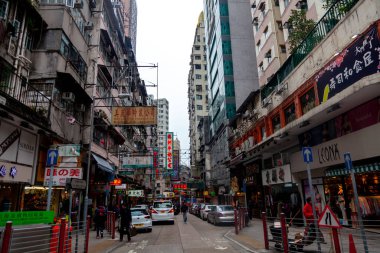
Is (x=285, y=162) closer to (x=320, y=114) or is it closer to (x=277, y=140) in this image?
(x=277, y=140)

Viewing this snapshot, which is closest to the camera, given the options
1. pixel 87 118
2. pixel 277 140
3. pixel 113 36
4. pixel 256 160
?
pixel 277 140

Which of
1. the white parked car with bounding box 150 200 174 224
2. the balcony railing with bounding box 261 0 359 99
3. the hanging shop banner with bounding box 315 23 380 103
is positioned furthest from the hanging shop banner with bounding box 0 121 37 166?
the balcony railing with bounding box 261 0 359 99

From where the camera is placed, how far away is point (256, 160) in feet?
93.7

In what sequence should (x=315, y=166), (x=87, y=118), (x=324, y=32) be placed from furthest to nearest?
(x=87, y=118) → (x=315, y=166) → (x=324, y=32)

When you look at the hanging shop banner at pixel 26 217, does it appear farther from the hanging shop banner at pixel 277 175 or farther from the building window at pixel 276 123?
the building window at pixel 276 123

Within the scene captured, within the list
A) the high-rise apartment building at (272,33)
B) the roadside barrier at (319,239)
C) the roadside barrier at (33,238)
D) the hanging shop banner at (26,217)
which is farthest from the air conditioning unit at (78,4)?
the roadside barrier at (319,239)

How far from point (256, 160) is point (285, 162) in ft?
21.7

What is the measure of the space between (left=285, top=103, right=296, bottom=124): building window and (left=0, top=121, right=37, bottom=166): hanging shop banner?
15.7m

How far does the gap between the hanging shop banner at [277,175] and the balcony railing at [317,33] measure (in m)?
6.60

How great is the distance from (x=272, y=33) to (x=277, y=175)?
13.7 meters

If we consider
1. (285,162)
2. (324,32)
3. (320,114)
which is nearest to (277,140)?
(285,162)

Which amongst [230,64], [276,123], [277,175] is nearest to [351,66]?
[276,123]

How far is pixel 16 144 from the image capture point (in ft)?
43.1

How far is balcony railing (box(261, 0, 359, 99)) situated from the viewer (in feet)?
45.7
